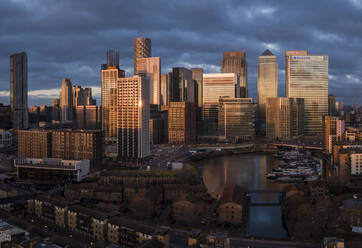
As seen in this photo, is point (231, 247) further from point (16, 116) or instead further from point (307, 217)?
point (16, 116)

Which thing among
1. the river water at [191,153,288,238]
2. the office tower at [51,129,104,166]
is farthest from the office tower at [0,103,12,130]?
the river water at [191,153,288,238]

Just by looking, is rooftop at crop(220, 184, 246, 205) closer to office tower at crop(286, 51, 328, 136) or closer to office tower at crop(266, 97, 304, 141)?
office tower at crop(266, 97, 304, 141)

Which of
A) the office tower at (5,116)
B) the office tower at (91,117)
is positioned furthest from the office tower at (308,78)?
the office tower at (5,116)

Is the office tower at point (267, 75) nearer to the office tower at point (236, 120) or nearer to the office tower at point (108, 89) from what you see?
the office tower at point (236, 120)

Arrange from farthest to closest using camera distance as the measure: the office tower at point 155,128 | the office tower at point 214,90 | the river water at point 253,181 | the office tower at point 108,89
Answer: the office tower at point 214,90, the office tower at point 108,89, the office tower at point 155,128, the river water at point 253,181

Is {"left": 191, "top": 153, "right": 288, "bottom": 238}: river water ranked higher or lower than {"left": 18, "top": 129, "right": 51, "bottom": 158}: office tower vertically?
lower

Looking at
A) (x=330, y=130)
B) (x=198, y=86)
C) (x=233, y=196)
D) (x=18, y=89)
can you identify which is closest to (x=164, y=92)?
(x=198, y=86)
